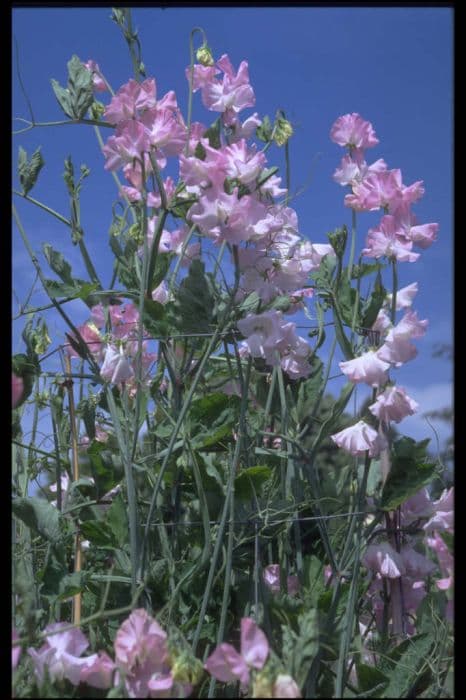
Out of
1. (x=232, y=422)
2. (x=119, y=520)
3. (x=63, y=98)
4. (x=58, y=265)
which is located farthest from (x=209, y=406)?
(x=63, y=98)

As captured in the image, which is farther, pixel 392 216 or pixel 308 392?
pixel 308 392

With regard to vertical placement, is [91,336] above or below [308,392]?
above

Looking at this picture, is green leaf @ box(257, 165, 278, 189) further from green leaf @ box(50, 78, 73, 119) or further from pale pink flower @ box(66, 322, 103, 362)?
pale pink flower @ box(66, 322, 103, 362)

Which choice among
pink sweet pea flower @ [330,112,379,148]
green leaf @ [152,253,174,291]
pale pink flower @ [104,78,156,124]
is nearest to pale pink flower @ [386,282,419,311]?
pink sweet pea flower @ [330,112,379,148]

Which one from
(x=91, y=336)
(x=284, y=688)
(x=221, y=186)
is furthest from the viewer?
(x=91, y=336)

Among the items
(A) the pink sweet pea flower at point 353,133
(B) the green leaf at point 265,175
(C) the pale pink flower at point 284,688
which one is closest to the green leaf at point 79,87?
(B) the green leaf at point 265,175

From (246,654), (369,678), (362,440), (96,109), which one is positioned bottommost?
(369,678)

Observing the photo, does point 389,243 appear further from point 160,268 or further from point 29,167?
point 29,167
